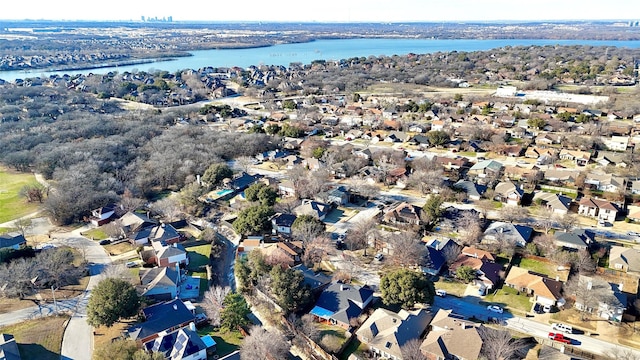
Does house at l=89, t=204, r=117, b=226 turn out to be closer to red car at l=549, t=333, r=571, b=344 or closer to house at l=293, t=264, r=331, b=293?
house at l=293, t=264, r=331, b=293

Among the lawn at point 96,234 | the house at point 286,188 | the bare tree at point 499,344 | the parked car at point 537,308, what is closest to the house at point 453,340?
the bare tree at point 499,344

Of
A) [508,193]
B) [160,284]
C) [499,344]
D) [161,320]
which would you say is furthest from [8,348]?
[508,193]

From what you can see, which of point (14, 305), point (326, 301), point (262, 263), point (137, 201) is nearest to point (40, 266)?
point (14, 305)

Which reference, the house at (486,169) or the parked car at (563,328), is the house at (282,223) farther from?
the house at (486,169)

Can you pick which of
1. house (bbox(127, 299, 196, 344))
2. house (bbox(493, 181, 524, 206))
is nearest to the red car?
house (bbox(493, 181, 524, 206))

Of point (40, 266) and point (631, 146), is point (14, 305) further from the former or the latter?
point (631, 146)

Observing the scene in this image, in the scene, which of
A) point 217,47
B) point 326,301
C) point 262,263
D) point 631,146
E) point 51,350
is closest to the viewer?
point 51,350
